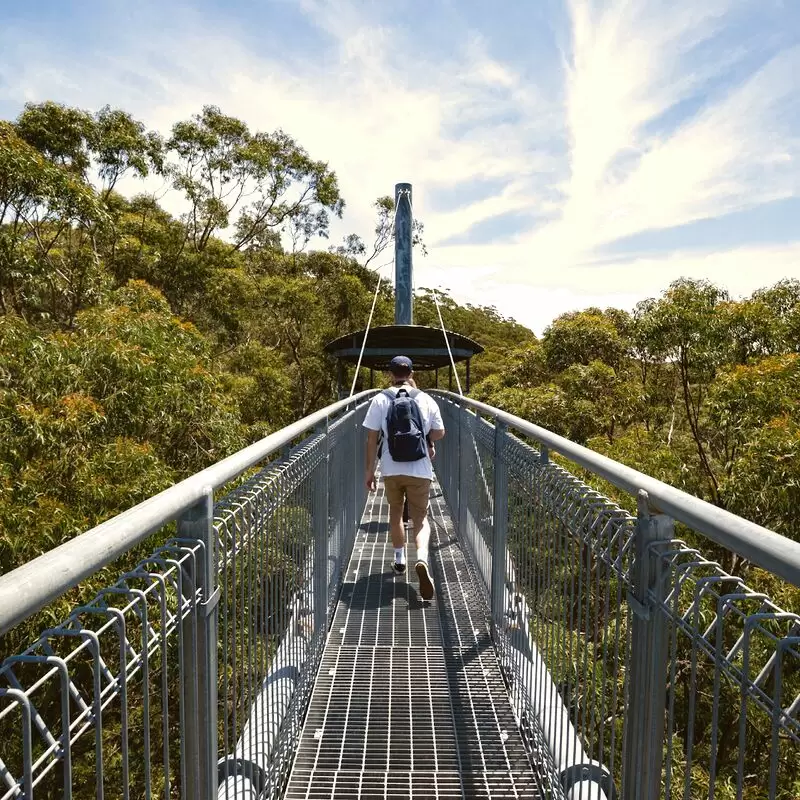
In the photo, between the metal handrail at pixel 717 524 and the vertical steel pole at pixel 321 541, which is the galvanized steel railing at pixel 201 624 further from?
the metal handrail at pixel 717 524

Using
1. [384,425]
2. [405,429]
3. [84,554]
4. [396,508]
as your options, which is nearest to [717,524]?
[84,554]

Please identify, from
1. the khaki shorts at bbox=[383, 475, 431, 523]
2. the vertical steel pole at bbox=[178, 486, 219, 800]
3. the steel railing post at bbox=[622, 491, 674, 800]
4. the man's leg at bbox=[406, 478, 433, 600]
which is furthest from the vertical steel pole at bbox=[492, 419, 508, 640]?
the vertical steel pole at bbox=[178, 486, 219, 800]

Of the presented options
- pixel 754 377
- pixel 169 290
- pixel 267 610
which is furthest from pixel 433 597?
pixel 169 290

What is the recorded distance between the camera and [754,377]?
9484mm

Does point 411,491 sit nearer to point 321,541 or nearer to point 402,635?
point 402,635

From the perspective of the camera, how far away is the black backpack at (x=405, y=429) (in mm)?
4727

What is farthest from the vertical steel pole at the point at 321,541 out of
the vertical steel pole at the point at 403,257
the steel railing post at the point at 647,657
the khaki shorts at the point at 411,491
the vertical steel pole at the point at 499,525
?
→ the vertical steel pole at the point at 403,257

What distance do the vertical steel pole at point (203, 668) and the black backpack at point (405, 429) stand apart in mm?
2966

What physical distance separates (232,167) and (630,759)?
2359 centimetres

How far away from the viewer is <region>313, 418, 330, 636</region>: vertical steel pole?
12.4 feet

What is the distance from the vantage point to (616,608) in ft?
6.28

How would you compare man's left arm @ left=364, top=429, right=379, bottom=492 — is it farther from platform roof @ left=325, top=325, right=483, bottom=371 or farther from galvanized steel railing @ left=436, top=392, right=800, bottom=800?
platform roof @ left=325, top=325, right=483, bottom=371

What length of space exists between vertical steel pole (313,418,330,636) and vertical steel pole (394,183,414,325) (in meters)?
12.6

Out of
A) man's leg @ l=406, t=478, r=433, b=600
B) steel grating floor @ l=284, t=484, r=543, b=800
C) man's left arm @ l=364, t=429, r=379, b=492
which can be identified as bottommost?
steel grating floor @ l=284, t=484, r=543, b=800
